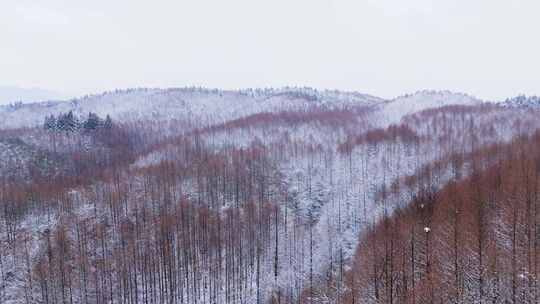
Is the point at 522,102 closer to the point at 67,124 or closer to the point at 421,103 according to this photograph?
the point at 421,103

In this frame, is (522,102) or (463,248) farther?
(522,102)

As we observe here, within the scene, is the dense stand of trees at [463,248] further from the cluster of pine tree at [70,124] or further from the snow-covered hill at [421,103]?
the snow-covered hill at [421,103]

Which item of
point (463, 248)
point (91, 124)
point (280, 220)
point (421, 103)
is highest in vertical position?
point (421, 103)

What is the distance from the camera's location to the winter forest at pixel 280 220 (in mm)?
39656

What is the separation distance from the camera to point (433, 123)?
12581cm

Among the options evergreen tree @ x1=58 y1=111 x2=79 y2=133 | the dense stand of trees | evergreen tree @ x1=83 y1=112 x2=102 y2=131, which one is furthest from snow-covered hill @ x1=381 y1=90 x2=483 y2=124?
evergreen tree @ x1=58 y1=111 x2=79 y2=133

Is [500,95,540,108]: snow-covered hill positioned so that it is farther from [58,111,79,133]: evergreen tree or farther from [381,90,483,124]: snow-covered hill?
[58,111,79,133]: evergreen tree

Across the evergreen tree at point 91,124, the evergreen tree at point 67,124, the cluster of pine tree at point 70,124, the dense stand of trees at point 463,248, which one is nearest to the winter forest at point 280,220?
the dense stand of trees at point 463,248

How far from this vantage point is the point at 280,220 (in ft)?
247

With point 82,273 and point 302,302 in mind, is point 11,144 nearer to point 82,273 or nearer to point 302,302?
point 82,273

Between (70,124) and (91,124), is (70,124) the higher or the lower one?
the higher one

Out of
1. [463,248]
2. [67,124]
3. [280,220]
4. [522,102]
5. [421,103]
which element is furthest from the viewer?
[421,103]

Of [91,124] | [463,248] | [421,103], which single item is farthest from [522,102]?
[91,124]

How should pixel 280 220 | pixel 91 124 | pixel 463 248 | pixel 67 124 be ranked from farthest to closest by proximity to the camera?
pixel 91 124
pixel 67 124
pixel 280 220
pixel 463 248
